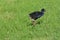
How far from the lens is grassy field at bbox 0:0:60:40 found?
8570 millimetres

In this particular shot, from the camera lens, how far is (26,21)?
31.3ft

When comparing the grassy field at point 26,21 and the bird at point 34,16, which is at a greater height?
the bird at point 34,16

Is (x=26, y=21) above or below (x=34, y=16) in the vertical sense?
below

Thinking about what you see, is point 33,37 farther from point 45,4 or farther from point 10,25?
point 45,4

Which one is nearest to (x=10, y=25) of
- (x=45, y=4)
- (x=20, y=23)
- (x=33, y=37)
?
(x=20, y=23)

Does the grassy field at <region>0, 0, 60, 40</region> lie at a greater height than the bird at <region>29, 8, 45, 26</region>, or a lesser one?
lesser

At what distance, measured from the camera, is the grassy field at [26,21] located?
337 inches

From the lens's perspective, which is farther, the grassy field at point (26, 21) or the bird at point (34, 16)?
the bird at point (34, 16)

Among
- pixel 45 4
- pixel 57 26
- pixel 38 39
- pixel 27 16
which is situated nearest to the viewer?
pixel 38 39

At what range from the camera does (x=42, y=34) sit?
340 inches

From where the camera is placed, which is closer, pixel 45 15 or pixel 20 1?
pixel 45 15

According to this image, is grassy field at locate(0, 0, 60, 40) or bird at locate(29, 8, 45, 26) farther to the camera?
bird at locate(29, 8, 45, 26)

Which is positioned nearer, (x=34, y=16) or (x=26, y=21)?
(x=34, y=16)

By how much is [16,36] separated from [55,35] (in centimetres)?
118
